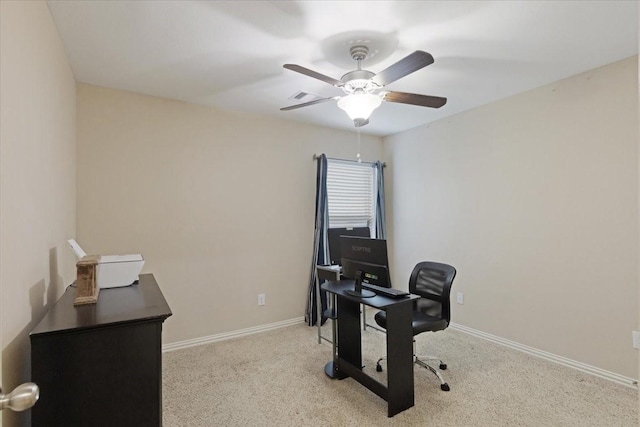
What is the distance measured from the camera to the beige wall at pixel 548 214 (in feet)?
8.61

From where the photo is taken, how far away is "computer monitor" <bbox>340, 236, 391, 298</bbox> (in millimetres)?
2418

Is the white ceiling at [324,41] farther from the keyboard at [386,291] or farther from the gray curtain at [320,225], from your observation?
the keyboard at [386,291]

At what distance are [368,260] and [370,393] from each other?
1001 mm

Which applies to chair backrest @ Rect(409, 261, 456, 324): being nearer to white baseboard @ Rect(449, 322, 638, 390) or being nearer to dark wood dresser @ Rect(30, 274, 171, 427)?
white baseboard @ Rect(449, 322, 638, 390)

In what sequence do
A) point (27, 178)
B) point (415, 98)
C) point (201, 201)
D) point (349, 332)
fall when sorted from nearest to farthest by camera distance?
point (27, 178)
point (415, 98)
point (349, 332)
point (201, 201)

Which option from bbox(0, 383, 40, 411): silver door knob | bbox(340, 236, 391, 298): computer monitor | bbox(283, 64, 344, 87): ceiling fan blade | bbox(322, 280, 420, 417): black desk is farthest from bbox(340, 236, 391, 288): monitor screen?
bbox(0, 383, 40, 411): silver door knob

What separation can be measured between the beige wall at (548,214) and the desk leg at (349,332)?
1.73 m

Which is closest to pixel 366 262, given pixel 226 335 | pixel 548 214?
pixel 548 214

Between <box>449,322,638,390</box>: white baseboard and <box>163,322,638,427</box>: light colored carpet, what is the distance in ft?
0.21

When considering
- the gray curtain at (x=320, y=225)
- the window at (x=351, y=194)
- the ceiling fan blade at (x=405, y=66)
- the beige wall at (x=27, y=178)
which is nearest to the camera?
the beige wall at (x=27, y=178)

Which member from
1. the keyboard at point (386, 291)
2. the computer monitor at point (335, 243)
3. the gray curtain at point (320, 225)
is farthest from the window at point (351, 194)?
the keyboard at point (386, 291)

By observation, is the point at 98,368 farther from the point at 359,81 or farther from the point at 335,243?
the point at 335,243

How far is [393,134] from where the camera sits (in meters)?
4.79

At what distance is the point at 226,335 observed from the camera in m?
3.60
